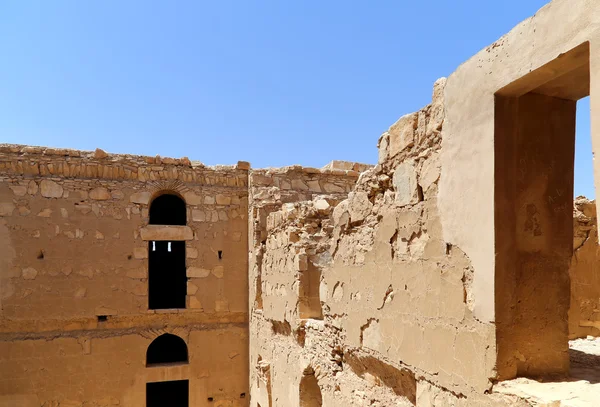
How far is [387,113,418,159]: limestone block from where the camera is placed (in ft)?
8.97

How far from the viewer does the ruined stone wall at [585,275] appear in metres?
4.13

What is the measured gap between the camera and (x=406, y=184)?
280cm

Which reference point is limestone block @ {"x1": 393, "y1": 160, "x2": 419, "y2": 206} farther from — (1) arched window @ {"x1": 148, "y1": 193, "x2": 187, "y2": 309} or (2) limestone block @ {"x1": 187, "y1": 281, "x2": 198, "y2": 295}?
(1) arched window @ {"x1": 148, "y1": 193, "x2": 187, "y2": 309}

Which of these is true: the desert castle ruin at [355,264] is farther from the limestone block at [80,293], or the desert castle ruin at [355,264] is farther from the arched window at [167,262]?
the arched window at [167,262]

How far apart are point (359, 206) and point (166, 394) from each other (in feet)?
29.6

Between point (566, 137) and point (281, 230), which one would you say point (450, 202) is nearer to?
point (566, 137)

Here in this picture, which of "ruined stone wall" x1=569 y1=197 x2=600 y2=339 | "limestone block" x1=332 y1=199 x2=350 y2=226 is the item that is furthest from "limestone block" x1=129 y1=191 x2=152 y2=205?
"ruined stone wall" x1=569 y1=197 x2=600 y2=339

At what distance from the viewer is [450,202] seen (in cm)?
234

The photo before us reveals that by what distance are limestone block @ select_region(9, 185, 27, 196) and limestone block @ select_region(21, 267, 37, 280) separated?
1258mm

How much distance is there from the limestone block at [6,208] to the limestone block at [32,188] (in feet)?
1.12

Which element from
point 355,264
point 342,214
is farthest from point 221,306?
point 355,264

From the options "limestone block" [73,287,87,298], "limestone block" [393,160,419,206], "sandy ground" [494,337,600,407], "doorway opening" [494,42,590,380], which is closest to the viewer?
"sandy ground" [494,337,600,407]

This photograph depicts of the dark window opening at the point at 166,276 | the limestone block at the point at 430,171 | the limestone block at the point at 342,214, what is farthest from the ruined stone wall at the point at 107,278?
the limestone block at the point at 430,171

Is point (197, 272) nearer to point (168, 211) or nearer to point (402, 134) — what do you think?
point (168, 211)
